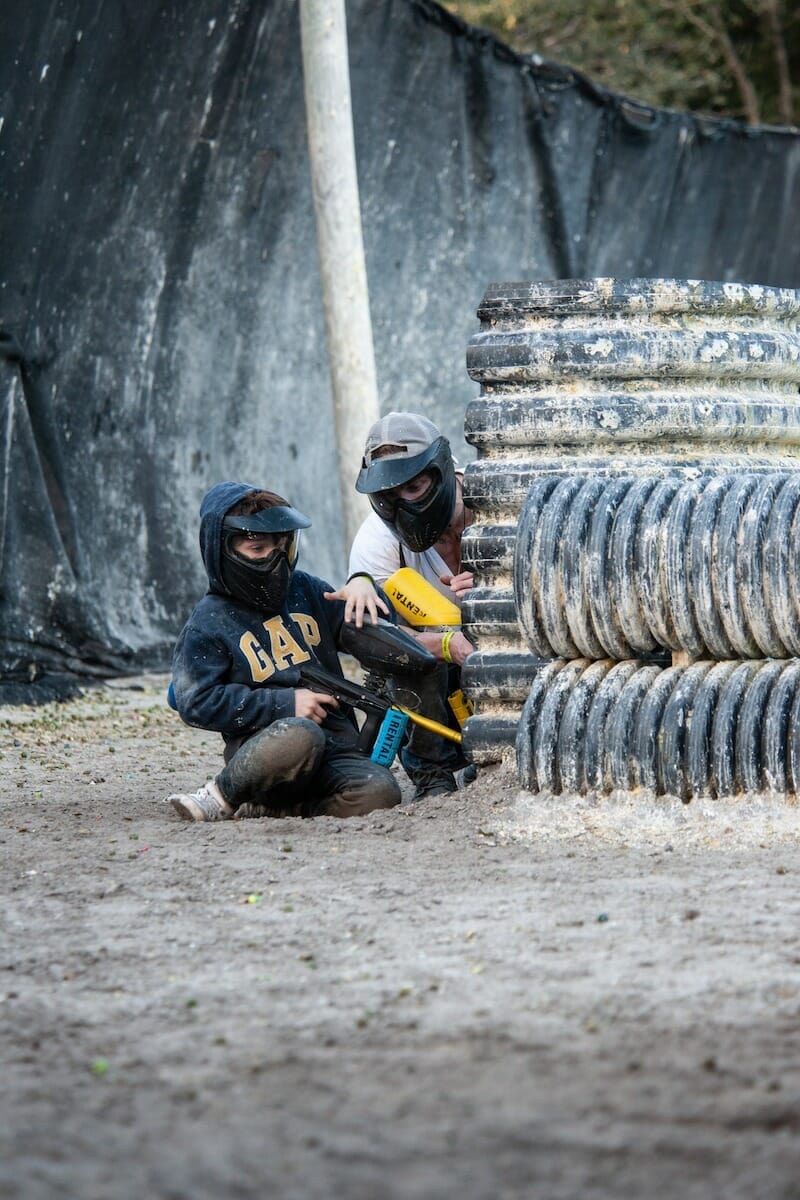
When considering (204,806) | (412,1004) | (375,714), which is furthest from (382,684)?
(412,1004)

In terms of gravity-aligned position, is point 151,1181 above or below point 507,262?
below

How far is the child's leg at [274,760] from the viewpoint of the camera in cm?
416

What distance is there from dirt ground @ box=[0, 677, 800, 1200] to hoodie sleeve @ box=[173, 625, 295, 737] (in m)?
0.32

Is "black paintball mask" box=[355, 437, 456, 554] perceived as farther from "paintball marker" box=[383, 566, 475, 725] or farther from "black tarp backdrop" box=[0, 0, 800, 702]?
"black tarp backdrop" box=[0, 0, 800, 702]

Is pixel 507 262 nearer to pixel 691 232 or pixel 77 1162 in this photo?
pixel 691 232

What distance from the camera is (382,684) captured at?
465 centimetres

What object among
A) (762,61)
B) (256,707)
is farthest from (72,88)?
(762,61)

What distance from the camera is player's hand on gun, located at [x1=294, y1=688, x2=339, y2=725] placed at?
4340mm

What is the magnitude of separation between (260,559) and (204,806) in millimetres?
679

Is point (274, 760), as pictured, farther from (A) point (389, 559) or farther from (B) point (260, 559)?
(A) point (389, 559)

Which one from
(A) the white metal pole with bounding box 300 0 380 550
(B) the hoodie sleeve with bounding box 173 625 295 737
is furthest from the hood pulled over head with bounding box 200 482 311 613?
(A) the white metal pole with bounding box 300 0 380 550

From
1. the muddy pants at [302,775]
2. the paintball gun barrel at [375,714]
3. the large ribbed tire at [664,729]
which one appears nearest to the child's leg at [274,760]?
the muddy pants at [302,775]

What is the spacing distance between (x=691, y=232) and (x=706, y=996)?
9.37 m

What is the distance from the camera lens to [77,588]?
291 inches
